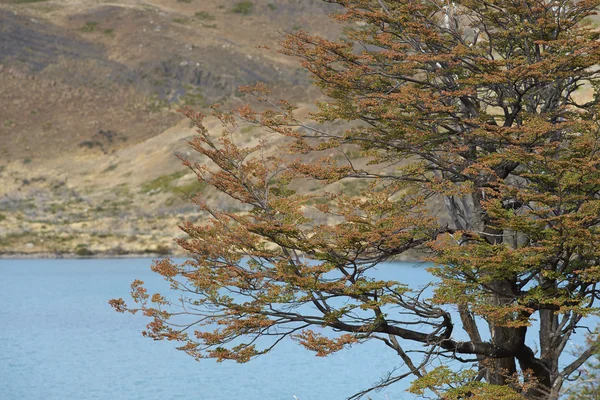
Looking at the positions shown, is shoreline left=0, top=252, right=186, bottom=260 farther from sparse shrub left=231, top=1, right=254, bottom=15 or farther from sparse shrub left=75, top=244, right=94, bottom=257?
sparse shrub left=231, top=1, right=254, bottom=15

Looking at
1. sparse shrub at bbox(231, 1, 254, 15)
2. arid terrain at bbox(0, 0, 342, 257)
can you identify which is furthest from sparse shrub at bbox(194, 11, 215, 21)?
sparse shrub at bbox(231, 1, 254, 15)

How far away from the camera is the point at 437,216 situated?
1088cm

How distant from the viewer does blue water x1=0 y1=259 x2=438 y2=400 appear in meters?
21.3

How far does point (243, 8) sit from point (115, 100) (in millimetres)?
30293

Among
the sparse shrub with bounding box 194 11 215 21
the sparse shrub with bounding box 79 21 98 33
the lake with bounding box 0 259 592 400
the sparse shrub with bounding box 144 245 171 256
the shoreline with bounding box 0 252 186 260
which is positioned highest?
the sparse shrub with bounding box 194 11 215 21

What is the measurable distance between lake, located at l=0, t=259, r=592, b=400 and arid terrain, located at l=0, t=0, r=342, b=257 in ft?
61.3

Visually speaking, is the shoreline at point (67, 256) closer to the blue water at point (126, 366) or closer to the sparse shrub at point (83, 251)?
the sparse shrub at point (83, 251)

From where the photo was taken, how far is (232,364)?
83.6ft

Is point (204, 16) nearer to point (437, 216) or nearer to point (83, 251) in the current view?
point (83, 251)

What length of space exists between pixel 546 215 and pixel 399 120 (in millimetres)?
2324

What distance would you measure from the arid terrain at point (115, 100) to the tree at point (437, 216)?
40.3 meters

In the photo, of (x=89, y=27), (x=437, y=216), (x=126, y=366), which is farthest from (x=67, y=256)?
(x=89, y=27)

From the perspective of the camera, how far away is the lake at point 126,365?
839 inches

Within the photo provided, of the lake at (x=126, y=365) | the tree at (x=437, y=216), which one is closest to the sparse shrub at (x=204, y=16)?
the lake at (x=126, y=365)
